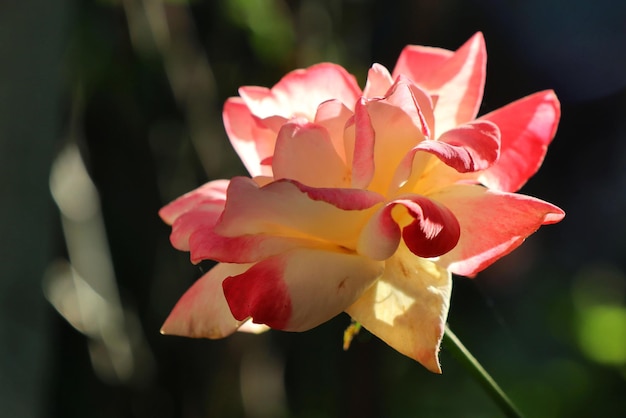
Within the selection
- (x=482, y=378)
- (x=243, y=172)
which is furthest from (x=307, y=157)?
(x=243, y=172)

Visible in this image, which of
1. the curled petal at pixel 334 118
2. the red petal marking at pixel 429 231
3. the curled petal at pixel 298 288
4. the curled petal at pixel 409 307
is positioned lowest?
the curled petal at pixel 409 307

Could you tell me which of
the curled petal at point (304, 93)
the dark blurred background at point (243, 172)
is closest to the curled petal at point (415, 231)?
the curled petal at point (304, 93)

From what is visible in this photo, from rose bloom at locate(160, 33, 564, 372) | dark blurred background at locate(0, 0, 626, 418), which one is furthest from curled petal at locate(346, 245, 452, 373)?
dark blurred background at locate(0, 0, 626, 418)

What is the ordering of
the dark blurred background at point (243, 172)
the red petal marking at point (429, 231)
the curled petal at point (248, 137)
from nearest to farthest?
the red petal marking at point (429, 231) < the curled petal at point (248, 137) < the dark blurred background at point (243, 172)

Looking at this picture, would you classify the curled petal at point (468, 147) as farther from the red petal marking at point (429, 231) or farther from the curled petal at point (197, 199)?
the curled petal at point (197, 199)

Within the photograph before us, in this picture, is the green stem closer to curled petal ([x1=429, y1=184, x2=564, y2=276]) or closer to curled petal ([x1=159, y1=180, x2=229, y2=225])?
curled petal ([x1=429, y1=184, x2=564, y2=276])
